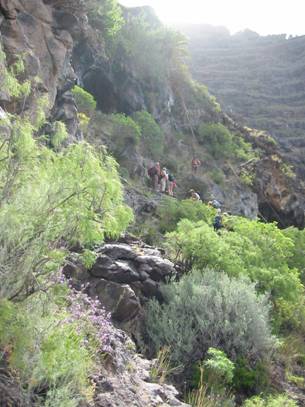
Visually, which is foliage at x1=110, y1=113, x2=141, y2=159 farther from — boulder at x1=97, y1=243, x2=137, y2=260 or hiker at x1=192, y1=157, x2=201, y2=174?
boulder at x1=97, y1=243, x2=137, y2=260

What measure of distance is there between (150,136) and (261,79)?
60.1 m

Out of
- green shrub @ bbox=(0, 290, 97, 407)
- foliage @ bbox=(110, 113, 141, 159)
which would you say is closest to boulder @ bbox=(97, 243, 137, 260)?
green shrub @ bbox=(0, 290, 97, 407)

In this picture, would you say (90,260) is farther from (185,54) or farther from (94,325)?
(185,54)

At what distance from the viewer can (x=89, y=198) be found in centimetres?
507

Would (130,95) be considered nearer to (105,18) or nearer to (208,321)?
(105,18)

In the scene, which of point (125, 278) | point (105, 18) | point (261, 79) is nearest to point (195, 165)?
point (105, 18)

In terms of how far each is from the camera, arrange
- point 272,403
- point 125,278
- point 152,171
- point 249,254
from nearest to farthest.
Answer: point 272,403 < point 125,278 < point 249,254 < point 152,171

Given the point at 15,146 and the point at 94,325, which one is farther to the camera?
the point at 94,325

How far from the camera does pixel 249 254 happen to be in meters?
12.1

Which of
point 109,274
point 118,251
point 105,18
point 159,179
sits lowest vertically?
point 159,179

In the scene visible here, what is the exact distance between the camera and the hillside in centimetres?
492

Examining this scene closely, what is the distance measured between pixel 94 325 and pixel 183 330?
2562 mm

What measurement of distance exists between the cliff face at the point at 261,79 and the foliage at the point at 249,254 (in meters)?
33.4

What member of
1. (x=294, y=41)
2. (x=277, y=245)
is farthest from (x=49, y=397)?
(x=294, y=41)
